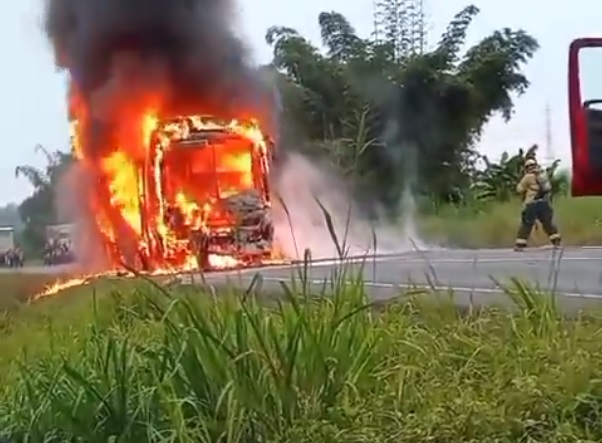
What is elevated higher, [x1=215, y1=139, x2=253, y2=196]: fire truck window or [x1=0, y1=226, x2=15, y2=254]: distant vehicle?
[x1=215, y1=139, x2=253, y2=196]: fire truck window

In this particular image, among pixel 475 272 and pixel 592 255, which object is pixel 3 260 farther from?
Result: pixel 475 272

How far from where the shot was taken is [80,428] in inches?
201

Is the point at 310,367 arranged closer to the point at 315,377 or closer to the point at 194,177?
the point at 315,377

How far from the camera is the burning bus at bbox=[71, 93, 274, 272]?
651 inches

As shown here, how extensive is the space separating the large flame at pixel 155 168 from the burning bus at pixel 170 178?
0.01 meters

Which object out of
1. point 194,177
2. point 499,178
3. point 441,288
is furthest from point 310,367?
point 499,178

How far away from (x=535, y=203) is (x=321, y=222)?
11119mm

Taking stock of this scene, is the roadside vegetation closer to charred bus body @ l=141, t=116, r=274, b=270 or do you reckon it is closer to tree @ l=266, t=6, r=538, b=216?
charred bus body @ l=141, t=116, r=274, b=270

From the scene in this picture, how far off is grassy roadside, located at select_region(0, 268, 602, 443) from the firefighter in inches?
492

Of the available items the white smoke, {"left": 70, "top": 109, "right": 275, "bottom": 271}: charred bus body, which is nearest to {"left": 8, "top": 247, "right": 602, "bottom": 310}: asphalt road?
the white smoke

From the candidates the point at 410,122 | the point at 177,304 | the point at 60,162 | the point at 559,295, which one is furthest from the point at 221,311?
the point at 410,122

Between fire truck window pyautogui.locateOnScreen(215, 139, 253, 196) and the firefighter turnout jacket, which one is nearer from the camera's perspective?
fire truck window pyautogui.locateOnScreen(215, 139, 253, 196)

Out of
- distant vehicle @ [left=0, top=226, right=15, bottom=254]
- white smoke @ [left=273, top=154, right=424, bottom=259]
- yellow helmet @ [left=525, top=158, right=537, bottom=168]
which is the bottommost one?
distant vehicle @ [left=0, top=226, right=15, bottom=254]

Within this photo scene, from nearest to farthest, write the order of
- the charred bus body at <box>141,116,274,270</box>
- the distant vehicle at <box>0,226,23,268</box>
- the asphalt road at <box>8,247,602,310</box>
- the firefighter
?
1. the asphalt road at <box>8,247,602,310</box>
2. the charred bus body at <box>141,116,274,270</box>
3. the distant vehicle at <box>0,226,23,268</box>
4. the firefighter
